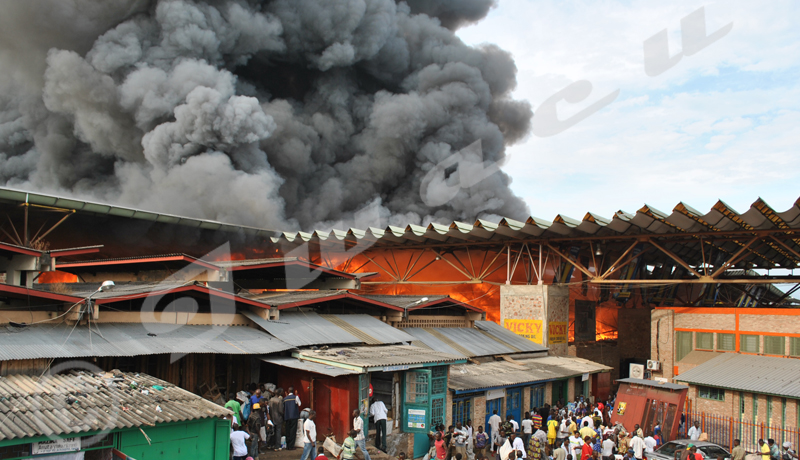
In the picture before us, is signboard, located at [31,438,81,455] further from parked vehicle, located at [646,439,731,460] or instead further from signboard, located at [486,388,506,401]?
parked vehicle, located at [646,439,731,460]

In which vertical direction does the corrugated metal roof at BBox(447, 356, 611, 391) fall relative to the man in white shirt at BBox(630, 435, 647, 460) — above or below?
above

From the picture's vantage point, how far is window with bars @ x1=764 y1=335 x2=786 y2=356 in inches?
804

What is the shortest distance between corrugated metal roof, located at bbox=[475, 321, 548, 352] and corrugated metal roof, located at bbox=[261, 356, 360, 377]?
1026 cm

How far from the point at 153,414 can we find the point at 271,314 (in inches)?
251

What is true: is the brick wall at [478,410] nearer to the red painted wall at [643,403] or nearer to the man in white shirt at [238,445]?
the red painted wall at [643,403]

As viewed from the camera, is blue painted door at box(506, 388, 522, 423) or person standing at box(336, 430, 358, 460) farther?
blue painted door at box(506, 388, 522, 423)

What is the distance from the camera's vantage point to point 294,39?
3844 centimetres

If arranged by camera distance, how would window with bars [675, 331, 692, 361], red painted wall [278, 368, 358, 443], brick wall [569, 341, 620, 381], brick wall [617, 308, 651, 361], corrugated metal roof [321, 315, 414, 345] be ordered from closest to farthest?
red painted wall [278, 368, 358, 443], corrugated metal roof [321, 315, 414, 345], window with bars [675, 331, 692, 361], brick wall [569, 341, 620, 381], brick wall [617, 308, 651, 361]

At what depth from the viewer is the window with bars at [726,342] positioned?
71.3 feet

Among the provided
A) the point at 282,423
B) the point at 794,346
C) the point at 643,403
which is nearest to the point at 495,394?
the point at 643,403

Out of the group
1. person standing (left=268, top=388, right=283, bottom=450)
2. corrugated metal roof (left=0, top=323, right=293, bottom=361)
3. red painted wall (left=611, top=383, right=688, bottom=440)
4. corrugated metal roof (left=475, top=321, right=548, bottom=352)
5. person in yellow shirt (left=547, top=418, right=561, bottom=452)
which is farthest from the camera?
corrugated metal roof (left=475, top=321, right=548, bottom=352)

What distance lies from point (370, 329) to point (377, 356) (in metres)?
3.24

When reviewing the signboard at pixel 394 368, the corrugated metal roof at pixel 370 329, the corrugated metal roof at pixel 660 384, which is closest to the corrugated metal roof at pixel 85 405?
the signboard at pixel 394 368

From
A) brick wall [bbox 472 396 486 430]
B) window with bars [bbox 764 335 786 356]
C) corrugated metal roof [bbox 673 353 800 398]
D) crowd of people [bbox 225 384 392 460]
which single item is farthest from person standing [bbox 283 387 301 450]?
window with bars [bbox 764 335 786 356]
